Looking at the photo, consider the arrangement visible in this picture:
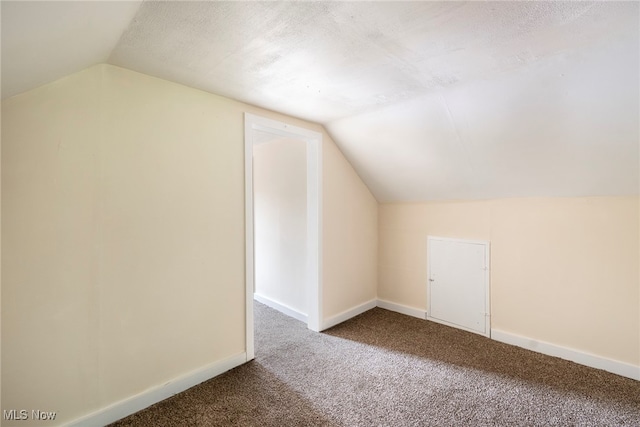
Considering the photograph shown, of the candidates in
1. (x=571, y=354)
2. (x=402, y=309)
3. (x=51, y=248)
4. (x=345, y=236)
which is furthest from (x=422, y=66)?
(x=402, y=309)

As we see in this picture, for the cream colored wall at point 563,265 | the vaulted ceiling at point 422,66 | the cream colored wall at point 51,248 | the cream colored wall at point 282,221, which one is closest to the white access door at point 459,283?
A: the cream colored wall at point 563,265

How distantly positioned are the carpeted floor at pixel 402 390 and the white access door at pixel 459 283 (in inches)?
10.1

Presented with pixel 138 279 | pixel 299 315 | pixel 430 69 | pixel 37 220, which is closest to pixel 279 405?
pixel 138 279

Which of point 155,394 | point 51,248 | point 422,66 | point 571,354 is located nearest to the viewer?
point 51,248

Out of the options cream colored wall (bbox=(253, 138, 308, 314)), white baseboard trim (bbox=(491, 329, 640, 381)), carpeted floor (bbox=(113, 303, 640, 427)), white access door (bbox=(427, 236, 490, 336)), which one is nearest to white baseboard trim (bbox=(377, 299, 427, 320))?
white access door (bbox=(427, 236, 490, 336))

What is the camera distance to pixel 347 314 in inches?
127

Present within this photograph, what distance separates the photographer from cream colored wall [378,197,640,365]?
2121 mm

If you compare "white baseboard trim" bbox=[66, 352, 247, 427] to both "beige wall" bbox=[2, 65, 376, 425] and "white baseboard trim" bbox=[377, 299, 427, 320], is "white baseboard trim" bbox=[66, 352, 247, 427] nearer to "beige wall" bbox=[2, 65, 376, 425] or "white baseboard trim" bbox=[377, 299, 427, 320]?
"beige wall" bbox=[2, 65, 376, 425]

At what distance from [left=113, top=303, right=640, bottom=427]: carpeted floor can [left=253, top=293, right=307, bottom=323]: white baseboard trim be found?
0.51m

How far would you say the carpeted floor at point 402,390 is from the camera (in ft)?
5.64

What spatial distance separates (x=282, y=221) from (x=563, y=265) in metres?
2.72

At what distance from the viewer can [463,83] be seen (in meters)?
1.91

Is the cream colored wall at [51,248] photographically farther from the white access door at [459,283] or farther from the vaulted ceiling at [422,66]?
the white access door at [459,283]

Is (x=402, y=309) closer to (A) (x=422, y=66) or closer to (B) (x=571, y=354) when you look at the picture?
(B) (x=571, y=354)
